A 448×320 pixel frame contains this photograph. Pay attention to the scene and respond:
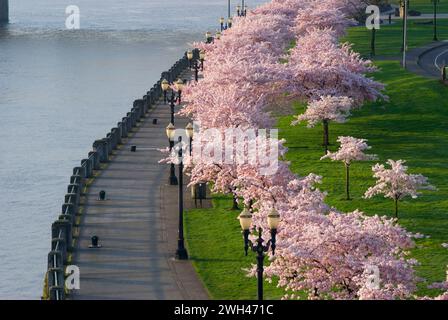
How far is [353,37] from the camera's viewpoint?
457 ft

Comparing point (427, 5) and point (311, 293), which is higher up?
point (427, 5)

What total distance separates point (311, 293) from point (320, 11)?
8582 cm

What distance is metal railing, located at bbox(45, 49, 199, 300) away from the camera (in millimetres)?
44812

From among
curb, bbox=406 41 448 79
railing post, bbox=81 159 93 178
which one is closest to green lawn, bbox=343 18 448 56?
curb, bbox=406 41 448 79

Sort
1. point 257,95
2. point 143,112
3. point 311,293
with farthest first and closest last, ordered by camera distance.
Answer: point 143,112 → point 257,95 → point 311,293

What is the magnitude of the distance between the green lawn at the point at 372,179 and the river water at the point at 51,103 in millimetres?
7942

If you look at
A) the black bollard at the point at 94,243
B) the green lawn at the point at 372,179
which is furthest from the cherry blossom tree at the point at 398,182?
the black bollard at the point at 94,243

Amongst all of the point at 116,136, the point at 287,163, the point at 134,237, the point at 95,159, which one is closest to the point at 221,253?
the point at 134,237

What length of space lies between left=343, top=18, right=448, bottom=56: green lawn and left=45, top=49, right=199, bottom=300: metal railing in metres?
33.2

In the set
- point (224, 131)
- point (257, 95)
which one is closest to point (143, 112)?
point (257, 95)

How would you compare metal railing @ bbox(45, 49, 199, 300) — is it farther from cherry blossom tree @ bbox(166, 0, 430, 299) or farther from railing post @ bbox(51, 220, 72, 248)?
cherry blossom tree @ bbox(166, 0, 430, 299)

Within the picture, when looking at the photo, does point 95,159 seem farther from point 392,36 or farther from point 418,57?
point 392,36

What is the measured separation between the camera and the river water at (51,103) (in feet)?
199
